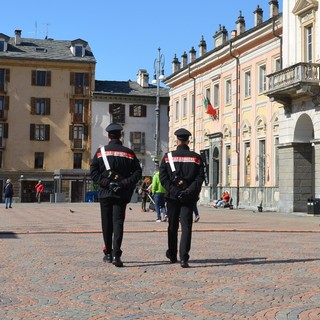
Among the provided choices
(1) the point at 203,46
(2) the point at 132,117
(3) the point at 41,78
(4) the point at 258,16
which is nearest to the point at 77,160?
(2) the point at 132,117

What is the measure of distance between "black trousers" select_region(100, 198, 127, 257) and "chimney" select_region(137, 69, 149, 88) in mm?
61655

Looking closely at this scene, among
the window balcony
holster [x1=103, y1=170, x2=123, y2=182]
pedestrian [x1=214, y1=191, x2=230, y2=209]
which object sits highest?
the window balcony

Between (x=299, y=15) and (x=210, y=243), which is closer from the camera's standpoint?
(x=210, y=243)

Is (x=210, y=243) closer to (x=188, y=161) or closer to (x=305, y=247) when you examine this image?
(x=305, y=247)

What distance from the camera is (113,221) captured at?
31.4ft

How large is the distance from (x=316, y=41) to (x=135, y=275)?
22.8 metres

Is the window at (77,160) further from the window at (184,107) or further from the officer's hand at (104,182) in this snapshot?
the officer's hand at (104,182)

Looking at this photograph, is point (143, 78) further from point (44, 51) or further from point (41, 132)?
point (41, 132)

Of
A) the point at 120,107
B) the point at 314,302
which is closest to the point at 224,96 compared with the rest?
the point at 120,107

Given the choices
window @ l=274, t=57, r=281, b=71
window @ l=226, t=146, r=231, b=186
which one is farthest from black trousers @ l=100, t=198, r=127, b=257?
window @ l=226, t=146, r=231, b=186

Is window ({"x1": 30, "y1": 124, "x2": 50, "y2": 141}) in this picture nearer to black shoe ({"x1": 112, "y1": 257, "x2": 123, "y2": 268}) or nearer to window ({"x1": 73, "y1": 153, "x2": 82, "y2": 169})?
window ({"x1": 73, "y1": 153, "x2": 82, "y2": 169})

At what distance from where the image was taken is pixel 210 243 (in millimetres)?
13359

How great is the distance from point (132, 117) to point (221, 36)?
2406cm

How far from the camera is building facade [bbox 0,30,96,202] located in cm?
6494
